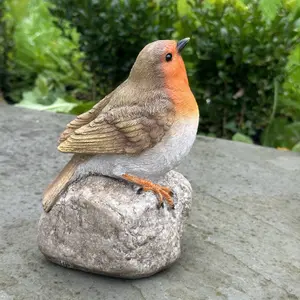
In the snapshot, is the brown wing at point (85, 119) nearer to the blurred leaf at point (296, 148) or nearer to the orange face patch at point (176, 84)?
the orange face patch at point (176, 84)

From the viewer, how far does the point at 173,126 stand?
2.72 meters

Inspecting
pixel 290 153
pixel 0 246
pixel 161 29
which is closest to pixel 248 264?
pixel 0 246

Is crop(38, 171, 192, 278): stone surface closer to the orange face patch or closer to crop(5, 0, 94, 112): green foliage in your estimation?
the orange face patch

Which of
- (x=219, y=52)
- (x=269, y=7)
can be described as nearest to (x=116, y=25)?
(x=219, y=52)

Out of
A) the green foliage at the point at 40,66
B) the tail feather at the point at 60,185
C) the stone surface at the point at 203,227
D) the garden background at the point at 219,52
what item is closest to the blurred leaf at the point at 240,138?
the garden background at the point at 219,52

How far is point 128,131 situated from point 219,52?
87.2 inches

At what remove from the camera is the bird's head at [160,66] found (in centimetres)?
274

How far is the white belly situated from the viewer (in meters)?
2.73

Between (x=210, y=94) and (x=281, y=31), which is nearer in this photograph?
(x=281, y=31)

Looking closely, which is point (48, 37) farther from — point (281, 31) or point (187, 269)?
point (187, 269)

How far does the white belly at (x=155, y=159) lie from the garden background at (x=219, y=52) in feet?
6.73

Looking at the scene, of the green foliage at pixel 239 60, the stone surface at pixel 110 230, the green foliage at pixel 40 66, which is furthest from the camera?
the green foliage at pixel 40 66

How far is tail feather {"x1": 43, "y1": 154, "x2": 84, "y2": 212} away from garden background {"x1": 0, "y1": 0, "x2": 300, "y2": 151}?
2136mm

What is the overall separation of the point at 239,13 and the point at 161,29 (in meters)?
0.66
